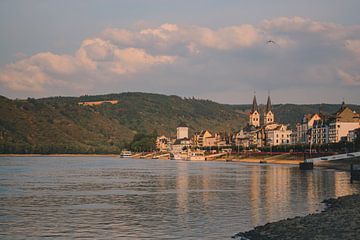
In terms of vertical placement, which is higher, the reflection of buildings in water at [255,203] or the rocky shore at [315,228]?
the rocky shore at [315,228]

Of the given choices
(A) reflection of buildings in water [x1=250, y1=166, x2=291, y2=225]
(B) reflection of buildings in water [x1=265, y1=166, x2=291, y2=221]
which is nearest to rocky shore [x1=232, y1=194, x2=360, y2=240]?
(A) reflection of buildings in water [x1=250, y1=166, x2=291, y2=225]

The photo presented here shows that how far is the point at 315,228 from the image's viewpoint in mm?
30188

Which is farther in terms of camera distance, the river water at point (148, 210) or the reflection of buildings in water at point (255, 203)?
the reflection of buildings in water at point (255, 203)

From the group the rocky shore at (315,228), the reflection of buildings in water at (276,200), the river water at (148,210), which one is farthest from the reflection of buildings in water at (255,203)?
the rocky shore at (315,228)

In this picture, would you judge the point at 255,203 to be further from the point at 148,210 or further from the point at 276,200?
the point at 148,210

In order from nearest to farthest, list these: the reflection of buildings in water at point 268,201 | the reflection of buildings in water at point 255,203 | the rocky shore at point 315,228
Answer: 1. the rocky shore at point 315,228
2. the reflection of buildings in water at point 255,203
3. the reflection of buildings in water at point 268,201

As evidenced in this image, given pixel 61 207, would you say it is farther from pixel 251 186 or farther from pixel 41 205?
pixel 251 186

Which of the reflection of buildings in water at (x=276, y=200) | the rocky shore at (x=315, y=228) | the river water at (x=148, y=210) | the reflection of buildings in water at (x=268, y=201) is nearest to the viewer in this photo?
the rocky shore at (x=315, y=228)

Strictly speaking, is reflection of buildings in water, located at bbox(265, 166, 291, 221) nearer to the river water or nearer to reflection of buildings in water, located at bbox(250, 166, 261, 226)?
the river water

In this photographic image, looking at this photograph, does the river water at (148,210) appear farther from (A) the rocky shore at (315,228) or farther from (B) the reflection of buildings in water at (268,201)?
(A) the rocky shore at (315,228)

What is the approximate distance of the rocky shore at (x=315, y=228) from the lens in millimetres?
28219

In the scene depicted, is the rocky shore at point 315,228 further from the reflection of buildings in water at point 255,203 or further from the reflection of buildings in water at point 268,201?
the reflection of buildings in water at point 268,201

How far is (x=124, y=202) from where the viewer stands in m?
50.6

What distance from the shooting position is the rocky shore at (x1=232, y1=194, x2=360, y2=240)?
2822 cm
